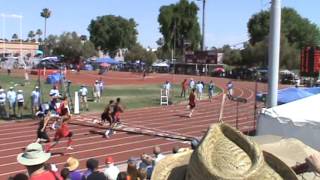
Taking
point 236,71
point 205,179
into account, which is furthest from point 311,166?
point 236,71

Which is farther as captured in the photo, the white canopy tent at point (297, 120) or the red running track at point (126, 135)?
the red running track at point (126, 135)

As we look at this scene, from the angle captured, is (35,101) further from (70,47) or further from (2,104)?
(70,47)

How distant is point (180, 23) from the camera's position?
107m

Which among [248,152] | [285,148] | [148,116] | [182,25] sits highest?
[182,25]

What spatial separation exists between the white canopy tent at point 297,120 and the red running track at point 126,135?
586cm

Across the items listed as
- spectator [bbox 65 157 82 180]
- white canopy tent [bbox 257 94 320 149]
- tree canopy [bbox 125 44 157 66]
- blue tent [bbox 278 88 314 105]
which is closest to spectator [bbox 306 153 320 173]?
spectator [bbox 65 157 82 180]

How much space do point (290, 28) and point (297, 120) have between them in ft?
278

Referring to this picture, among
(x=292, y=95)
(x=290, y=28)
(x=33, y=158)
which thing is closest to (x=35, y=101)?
(x=292, y=95)

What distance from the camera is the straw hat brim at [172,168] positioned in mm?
3496

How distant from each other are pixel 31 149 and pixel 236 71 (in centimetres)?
7358

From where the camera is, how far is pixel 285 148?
19.1 feet

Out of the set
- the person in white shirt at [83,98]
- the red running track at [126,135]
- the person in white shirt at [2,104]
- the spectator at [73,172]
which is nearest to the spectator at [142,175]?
the spectator at [73,172]

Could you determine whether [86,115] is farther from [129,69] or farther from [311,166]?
[129,69]

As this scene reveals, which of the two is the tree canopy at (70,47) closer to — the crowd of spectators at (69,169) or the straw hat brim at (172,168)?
the crowd of spectators at (69,169)
